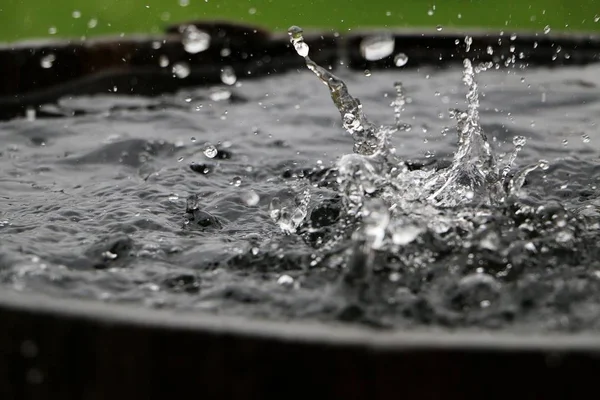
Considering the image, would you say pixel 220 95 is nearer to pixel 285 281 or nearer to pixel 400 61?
pixel 400 61

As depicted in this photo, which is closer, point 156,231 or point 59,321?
point 59,321

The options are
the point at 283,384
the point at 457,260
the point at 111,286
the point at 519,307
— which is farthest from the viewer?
the point at 457,260

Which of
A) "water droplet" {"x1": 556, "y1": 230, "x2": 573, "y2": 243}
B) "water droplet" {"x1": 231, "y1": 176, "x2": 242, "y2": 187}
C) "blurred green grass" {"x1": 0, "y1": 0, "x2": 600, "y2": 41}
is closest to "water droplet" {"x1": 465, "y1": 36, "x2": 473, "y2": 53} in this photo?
"water droplet" {"x1": 231, "y1": 176, "x2": 242, "y2": 187}

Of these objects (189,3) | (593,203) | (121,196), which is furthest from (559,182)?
(189,3)

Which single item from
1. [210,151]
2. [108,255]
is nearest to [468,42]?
[210,151]

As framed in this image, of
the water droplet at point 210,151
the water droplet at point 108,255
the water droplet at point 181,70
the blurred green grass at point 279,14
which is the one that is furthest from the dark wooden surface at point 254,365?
the blurred green grass at point 279,14

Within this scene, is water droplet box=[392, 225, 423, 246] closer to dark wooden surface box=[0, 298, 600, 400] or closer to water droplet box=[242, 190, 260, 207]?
water droplet box=[242, 190, 260, 207]

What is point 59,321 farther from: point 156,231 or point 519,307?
point 156,231
